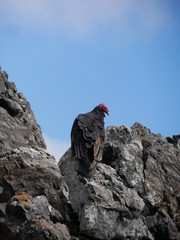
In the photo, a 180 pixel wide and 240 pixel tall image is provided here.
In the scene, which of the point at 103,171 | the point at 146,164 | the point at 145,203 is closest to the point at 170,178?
the point at 146,164

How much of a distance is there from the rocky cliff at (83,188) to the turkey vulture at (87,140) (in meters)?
0.29

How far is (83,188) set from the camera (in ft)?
30.8

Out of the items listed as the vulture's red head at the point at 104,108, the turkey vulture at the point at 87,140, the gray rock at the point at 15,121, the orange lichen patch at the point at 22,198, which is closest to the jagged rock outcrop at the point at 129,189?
the turkey vulture at the point at 87,140

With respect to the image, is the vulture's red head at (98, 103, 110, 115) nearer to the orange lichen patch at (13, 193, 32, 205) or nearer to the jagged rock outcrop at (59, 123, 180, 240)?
the jagged rock outcrop at (59, 123, 180, 240)

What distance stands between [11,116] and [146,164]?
3989 mm

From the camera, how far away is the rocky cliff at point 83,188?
25.7ft

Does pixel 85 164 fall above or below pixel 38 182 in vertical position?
above

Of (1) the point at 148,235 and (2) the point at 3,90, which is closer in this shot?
(1) the point at 148,235

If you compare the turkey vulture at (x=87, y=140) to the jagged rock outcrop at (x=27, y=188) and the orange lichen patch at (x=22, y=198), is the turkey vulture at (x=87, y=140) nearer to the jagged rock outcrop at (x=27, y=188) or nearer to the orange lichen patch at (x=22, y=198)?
the jagged rock outcrop at (x=27, y=188)

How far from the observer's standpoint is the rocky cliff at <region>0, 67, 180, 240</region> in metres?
7.84

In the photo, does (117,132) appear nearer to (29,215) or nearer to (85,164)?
(85,164)

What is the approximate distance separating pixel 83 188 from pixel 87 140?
1337 millimetres

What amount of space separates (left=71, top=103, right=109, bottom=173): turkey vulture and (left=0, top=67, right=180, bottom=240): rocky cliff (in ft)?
0.96

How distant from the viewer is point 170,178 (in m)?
11.7
